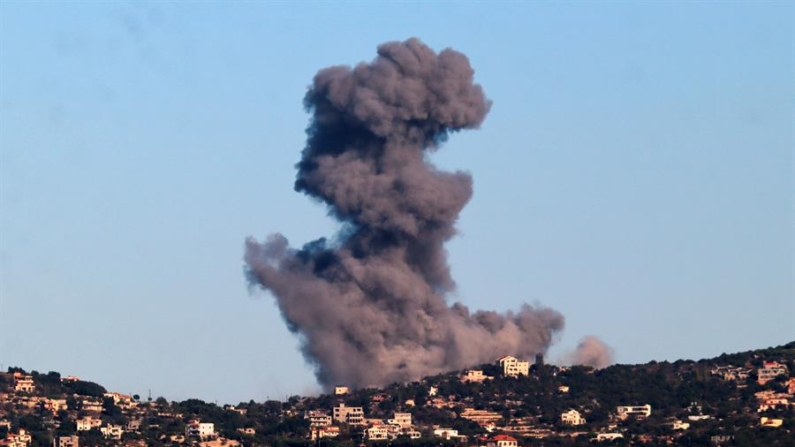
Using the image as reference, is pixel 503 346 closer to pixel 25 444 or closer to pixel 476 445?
pixel 476 445

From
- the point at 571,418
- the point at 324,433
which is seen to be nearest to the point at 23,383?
the point at 324,433

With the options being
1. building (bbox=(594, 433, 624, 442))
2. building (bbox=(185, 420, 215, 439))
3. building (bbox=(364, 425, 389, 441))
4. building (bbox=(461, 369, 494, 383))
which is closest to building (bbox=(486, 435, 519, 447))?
building (bbox=(594, 433, 624, 442))

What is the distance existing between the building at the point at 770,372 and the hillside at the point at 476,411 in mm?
93

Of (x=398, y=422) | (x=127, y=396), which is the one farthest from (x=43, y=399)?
(x=398, y=422)

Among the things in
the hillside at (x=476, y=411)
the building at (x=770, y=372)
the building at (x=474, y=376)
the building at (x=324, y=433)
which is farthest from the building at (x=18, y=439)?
the building at (x=770, y=372)

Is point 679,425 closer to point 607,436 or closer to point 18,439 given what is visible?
point 607,436

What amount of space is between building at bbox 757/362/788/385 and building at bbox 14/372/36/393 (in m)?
30.1

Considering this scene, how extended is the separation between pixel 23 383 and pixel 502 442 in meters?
22.1

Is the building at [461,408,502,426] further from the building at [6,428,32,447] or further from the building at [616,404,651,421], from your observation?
the building at [6,428,32,447]

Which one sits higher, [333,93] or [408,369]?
[333,93]

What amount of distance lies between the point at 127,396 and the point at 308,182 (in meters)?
11.9

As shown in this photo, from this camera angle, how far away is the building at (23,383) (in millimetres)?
143375

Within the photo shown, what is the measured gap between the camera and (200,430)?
452 ft

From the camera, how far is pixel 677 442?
438ft
